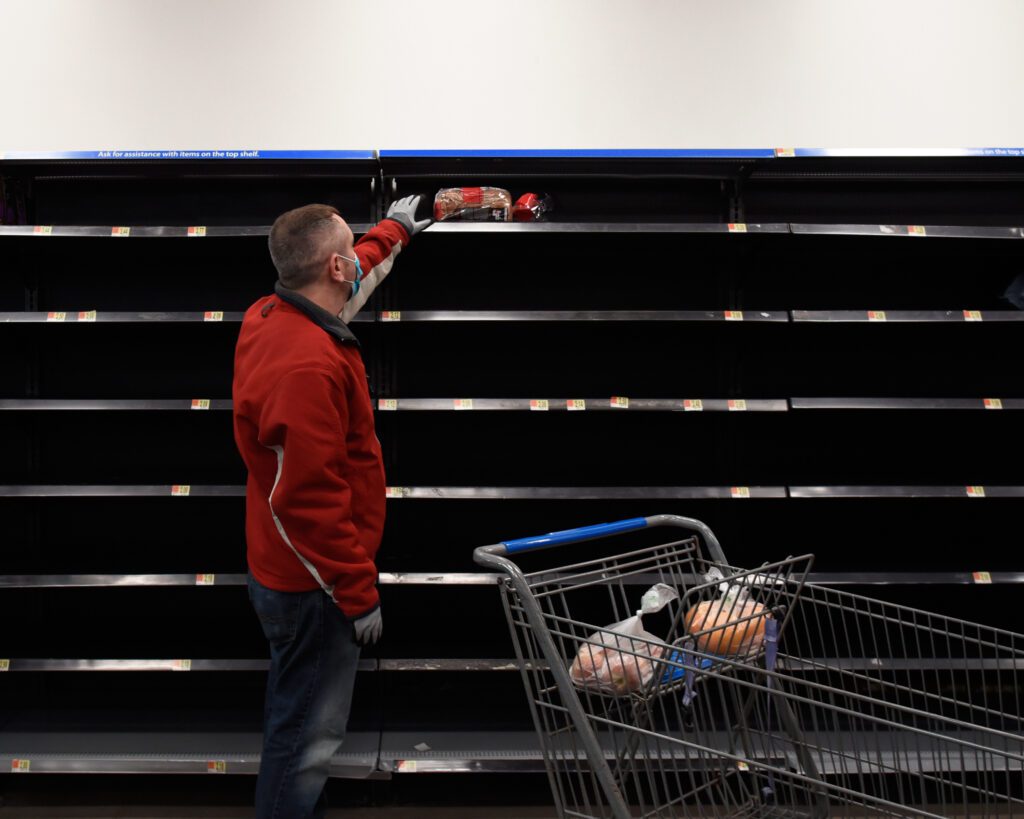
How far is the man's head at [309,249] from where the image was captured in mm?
1963

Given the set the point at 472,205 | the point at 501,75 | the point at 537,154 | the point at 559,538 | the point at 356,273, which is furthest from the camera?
the point at 501,75

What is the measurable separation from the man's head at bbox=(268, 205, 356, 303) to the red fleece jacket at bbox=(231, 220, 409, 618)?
2.6 inches

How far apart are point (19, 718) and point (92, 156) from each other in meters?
2.08

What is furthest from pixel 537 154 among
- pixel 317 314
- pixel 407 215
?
pixel 317 314

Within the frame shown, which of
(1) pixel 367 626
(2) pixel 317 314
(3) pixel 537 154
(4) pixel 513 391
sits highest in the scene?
(3) pixel 537 154

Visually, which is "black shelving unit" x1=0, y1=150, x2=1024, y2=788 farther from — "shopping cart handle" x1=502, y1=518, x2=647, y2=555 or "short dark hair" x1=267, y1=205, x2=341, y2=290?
"shopping cart handle" x1=502, y1=518, x2=647, y2=555

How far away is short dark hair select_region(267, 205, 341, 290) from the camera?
1.96 meters

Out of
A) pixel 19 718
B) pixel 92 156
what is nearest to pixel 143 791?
pixel 19 718

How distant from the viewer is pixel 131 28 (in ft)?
11.5

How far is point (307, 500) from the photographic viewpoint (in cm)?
177

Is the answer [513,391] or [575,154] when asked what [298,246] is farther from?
[513,391]

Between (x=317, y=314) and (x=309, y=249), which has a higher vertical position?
(x=309, y=249)

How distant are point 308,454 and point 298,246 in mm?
547

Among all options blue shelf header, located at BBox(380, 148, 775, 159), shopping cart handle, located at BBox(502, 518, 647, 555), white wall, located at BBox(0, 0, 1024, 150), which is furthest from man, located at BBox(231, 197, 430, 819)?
white wall, located at BBox(0, 0, 1024, 150)
